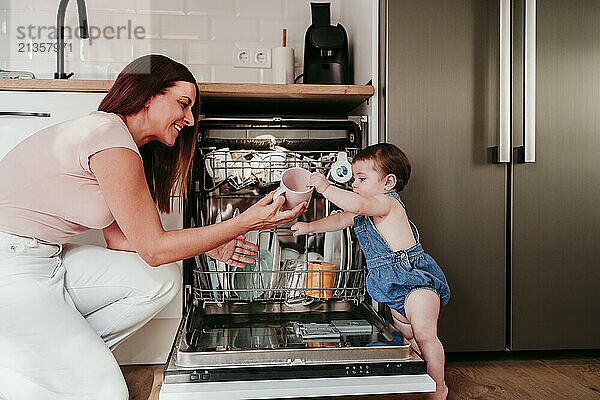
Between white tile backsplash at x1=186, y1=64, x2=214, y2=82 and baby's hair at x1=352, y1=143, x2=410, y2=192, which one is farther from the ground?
white tile backsplash at x1=186, y1=64, x2=214, y2=82

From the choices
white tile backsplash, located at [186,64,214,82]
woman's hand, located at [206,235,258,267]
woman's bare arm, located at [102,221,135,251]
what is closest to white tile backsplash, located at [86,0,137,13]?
white tile backsplash, located at [186,64,214,82]

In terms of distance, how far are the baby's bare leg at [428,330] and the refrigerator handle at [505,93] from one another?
0.55 meters

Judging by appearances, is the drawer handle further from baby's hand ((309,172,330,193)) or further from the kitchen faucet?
baby's hand ((309,172,330,193))

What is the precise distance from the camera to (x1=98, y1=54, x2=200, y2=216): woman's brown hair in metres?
1.37

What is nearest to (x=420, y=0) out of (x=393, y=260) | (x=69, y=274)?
(x=393, y=260)

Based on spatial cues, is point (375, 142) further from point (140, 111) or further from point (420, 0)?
point (140, 111)

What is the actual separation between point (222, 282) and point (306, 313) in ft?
0.94

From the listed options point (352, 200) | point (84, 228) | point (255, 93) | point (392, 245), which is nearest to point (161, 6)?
point (255, 93)

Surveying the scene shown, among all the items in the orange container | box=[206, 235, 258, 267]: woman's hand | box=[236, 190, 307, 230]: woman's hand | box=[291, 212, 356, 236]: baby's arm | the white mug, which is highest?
the white mug

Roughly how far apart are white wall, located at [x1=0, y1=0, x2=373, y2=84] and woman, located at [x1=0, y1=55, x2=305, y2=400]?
940mm

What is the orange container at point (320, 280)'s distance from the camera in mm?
1657

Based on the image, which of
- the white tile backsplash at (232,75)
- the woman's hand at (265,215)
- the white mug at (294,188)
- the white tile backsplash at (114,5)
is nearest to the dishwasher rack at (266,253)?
the white mug at (294,188)

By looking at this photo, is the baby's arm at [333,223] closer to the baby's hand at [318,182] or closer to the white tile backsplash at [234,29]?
the baby's hand at [318,182]

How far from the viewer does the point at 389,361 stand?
1.28 m
